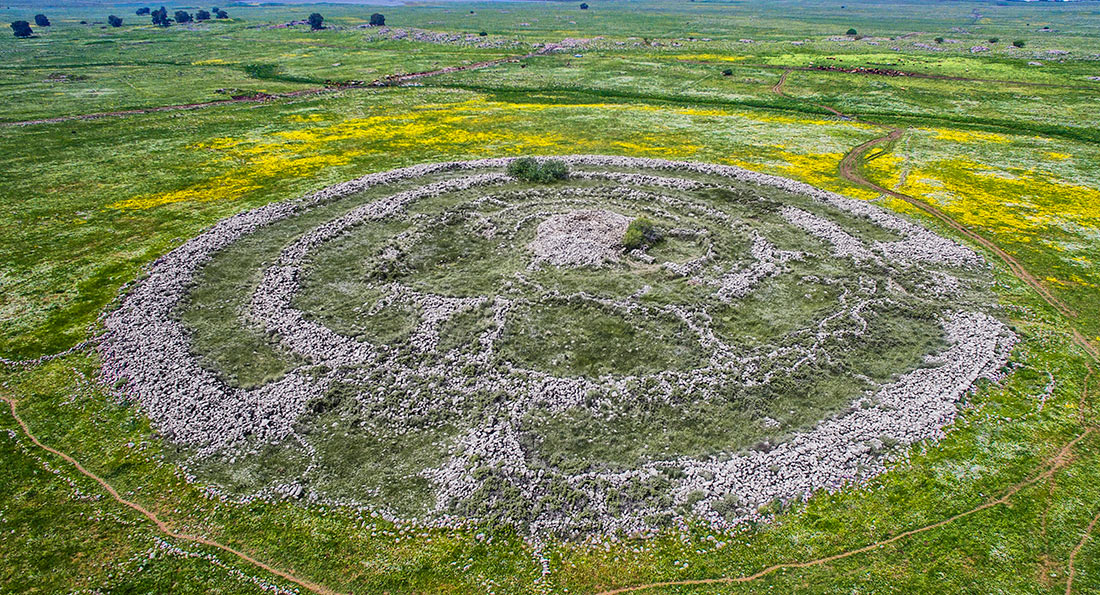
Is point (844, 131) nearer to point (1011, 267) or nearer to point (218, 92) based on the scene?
point (1011, 267)

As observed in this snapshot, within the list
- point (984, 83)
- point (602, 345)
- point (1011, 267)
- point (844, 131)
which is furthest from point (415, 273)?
point (984, 83)

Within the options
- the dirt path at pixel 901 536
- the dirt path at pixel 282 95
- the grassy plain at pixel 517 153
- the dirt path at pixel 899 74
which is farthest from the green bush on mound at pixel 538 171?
the dirt path at pixel 899 74

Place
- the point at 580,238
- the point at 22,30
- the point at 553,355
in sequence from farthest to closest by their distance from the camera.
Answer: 1. the point at 22,30
2. the point at 580,238
3. the point at 553,355

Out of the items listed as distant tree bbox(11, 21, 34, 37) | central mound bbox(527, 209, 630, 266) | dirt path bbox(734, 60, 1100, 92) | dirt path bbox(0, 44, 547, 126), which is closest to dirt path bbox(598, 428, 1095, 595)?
central mound bbox(527, 209, 630, 266)

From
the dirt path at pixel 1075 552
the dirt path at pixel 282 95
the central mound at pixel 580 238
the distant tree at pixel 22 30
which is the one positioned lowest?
the dirt path at pixel 1075 552

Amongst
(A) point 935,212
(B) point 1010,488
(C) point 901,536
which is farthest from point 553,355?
A: (A) point 935,212

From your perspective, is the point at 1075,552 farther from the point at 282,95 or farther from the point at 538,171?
the point at 282,95

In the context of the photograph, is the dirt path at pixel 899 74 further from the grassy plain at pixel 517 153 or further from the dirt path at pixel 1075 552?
the dirt path at pixel 1075 552
